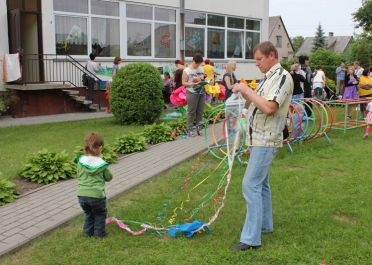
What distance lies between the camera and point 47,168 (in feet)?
23.1

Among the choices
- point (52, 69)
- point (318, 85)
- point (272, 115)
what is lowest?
point (318, 85)

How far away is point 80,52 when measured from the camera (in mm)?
17094

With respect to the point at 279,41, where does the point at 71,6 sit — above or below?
below

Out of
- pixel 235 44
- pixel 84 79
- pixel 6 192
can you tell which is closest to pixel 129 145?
pixel 6 192

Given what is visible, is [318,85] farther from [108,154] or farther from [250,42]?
[108,154]

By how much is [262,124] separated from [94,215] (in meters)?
1.97

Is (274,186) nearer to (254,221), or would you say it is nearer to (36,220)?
(254,221)

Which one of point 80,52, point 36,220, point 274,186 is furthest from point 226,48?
point 36,220

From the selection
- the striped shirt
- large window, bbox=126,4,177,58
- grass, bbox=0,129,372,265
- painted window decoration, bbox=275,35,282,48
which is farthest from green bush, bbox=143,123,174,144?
painted window decoration, bbox=275,35,282,48

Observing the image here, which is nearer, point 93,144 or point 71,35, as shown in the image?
point 93,144

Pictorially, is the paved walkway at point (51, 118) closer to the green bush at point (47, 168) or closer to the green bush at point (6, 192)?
the green bush at point (47, 168)

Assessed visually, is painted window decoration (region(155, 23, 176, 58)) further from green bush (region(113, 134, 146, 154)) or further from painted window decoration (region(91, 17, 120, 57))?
green bush (region(113, 134, 146, 154))

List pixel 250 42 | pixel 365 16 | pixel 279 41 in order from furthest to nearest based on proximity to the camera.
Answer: pixel 279 41
pixel 365 16
pixel 250 42

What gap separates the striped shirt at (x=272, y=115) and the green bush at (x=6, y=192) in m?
3.42
